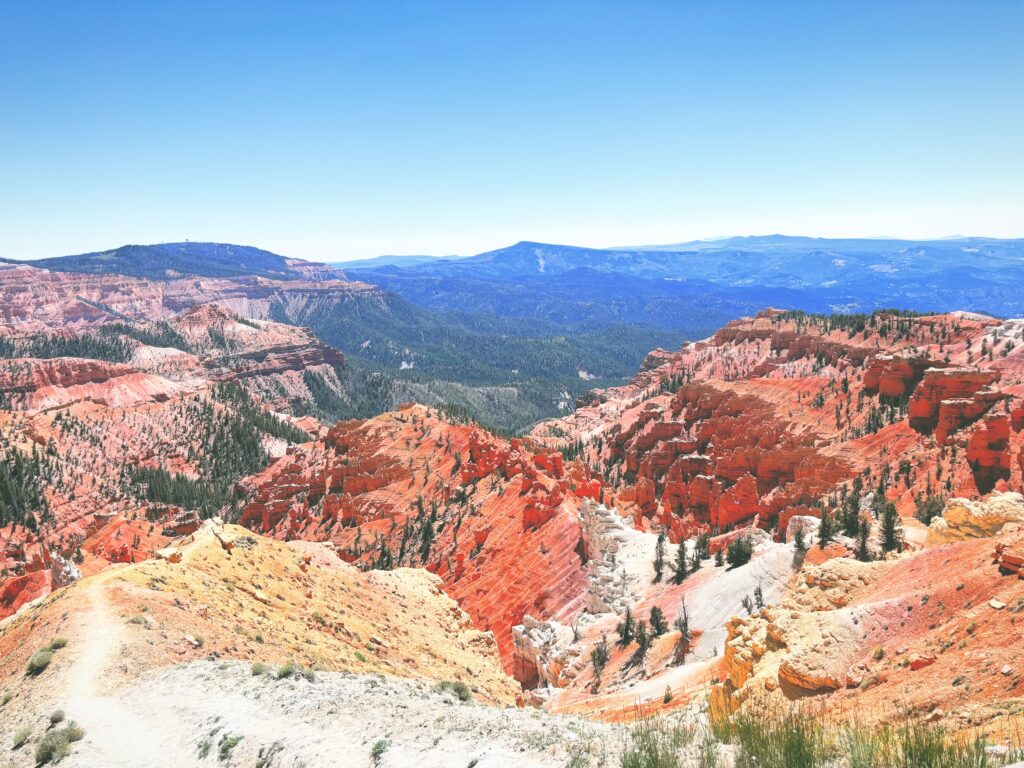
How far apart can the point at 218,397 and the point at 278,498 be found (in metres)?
81.6

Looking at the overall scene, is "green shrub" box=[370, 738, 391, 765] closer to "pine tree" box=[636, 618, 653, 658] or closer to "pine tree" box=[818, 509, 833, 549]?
"pine tree" box=[636, 618, 653, 658]

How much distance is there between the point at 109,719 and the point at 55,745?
1380 millimetres

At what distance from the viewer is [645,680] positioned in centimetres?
2591

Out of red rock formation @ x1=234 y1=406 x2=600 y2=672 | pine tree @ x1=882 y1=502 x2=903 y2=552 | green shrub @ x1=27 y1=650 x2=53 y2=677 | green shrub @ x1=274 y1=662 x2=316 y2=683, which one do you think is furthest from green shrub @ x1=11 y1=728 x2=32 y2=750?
pine tree @ x1=882 y1=502 x2=903 y2=552

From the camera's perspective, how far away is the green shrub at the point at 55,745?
47.3 ft

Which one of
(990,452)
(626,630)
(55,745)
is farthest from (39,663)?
(990,452)

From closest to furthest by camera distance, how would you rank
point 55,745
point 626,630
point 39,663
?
point 55,745 < point 39,663 < point 626,630

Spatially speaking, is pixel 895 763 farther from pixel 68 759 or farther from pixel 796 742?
Result: pixel 68 759

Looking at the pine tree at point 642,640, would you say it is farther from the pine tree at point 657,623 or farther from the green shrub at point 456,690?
the green shrub at point 456,690

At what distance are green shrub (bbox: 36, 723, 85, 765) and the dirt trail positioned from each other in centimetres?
22

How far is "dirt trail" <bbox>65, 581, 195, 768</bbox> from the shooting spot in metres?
14.3

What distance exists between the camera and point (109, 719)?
52.0 feet

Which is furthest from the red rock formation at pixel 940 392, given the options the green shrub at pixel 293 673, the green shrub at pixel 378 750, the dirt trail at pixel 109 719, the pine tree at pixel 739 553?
the dirt trail at pixel 109 719

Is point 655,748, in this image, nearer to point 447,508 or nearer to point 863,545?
point 863,545
